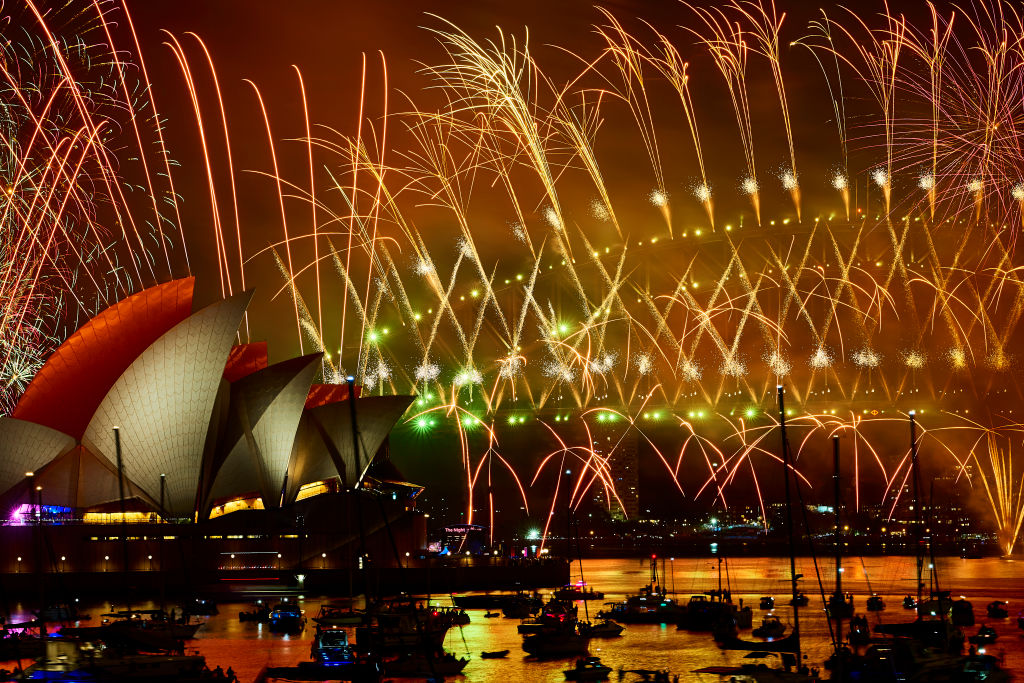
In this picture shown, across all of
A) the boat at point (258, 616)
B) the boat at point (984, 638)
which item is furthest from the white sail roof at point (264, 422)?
the boat at point (984, 638)

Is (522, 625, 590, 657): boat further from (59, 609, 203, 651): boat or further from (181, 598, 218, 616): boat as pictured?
(181, 598, 218, 616): boat

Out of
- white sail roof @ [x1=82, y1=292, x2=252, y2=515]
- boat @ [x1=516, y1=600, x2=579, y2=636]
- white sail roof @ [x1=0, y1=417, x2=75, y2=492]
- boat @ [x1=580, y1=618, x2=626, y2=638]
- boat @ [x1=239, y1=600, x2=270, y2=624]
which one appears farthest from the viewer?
white sail roof @ [x1=0, y1=417, x2=75, y2=492]

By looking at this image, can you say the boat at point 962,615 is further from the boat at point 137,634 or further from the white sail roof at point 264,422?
the white sail roof at point 264,422

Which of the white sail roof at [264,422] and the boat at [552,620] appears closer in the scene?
the boat at [552,620]

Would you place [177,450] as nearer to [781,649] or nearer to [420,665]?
[420,665]

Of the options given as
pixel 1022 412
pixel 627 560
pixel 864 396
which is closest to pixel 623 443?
pixel 627 560

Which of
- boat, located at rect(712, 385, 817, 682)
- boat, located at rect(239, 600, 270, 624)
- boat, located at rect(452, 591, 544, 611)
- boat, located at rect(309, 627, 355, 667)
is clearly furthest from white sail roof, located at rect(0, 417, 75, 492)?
boat, located at rect(712, 385, 817, 682)

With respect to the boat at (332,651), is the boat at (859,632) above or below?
below
